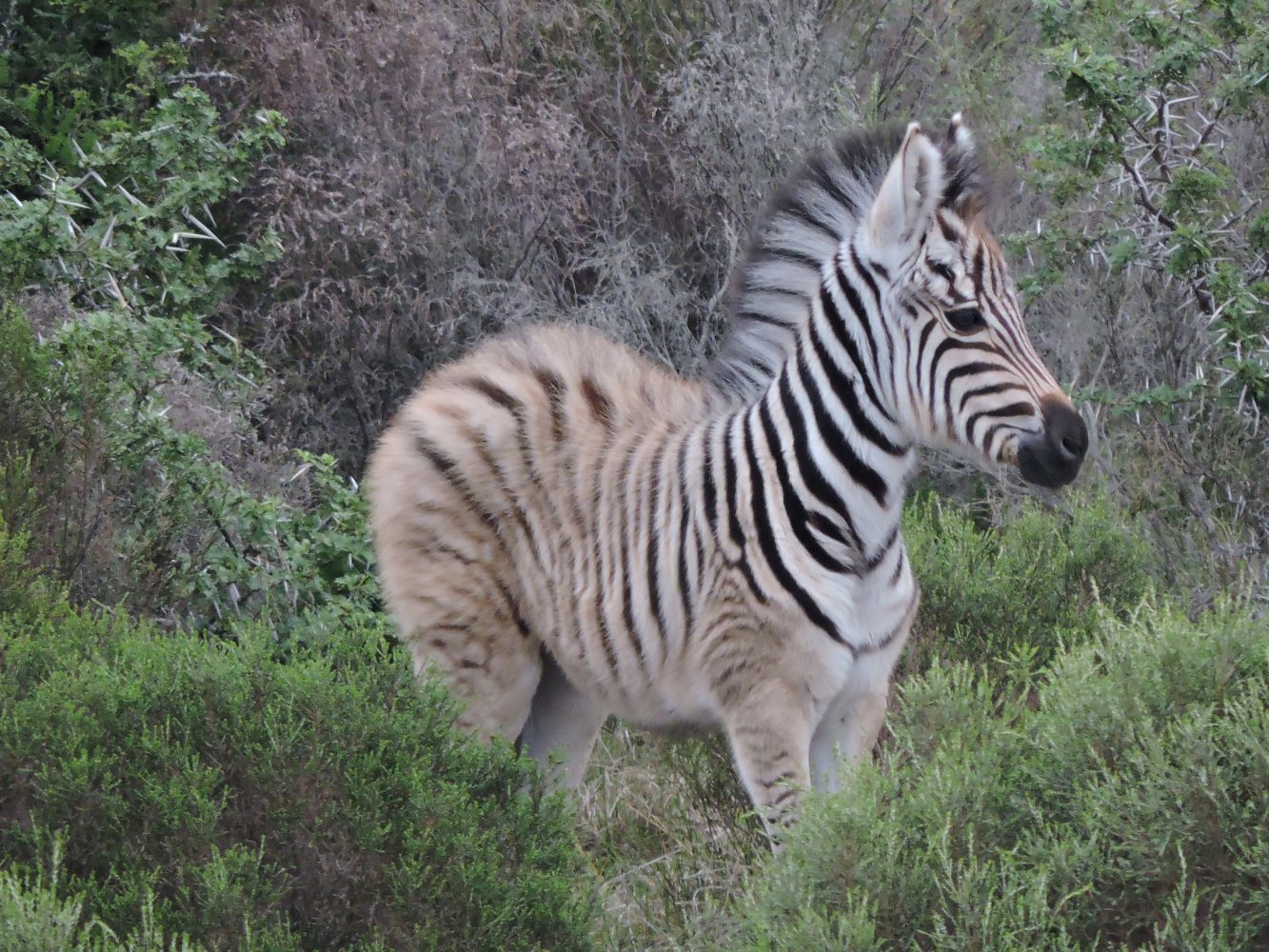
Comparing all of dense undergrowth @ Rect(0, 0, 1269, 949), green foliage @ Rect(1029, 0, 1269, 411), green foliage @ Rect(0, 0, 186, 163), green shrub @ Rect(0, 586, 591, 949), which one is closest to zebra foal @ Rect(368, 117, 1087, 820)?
dense undergrowth @ Rect(0, 0, 1269, 949)

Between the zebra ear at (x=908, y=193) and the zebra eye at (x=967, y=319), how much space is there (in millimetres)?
275

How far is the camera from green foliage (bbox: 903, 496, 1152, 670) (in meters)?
5.71

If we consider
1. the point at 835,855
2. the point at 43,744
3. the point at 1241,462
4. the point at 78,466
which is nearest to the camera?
the point at 835,855

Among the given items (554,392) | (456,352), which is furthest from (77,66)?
(554,392)

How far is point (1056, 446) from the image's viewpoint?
4160 mm

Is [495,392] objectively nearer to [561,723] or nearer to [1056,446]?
[561,723]

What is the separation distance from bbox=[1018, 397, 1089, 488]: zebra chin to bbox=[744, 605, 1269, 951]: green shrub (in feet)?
1.78

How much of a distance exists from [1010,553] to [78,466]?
143 inches

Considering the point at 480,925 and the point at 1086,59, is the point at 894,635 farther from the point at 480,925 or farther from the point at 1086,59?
the point at 1086,59

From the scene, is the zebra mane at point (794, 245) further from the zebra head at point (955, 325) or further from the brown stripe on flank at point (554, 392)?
the brown stripe on flank at point (554, 392)

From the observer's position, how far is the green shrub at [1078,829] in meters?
3.18

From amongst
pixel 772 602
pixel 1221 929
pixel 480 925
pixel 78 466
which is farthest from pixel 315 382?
pixel 1221 929

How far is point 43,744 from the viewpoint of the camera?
3809mm

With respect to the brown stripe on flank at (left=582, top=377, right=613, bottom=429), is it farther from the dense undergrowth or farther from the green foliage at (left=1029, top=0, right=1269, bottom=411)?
the green foliage at (left=1029, top=0, right=1269, bottom=411)
